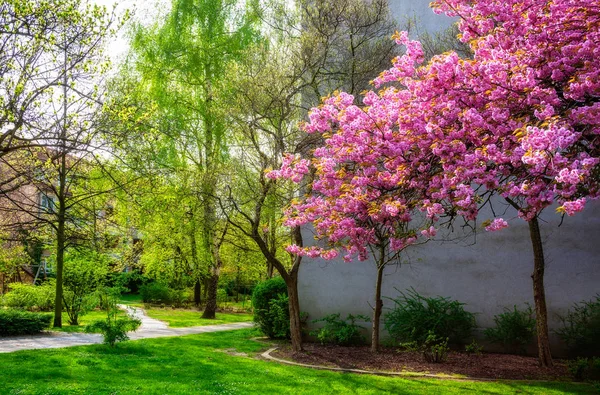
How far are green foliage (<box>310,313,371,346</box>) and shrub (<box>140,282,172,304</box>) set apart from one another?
17547 mm

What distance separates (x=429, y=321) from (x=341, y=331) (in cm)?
230

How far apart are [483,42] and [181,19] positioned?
17798 millimetres

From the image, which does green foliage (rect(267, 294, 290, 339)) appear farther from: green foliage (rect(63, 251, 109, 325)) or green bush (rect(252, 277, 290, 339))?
green foliage (rect(63, 251, 109, 325))

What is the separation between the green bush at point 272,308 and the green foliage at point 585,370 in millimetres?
6954

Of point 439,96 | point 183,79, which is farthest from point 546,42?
point 183,79

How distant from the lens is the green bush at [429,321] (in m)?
11.3

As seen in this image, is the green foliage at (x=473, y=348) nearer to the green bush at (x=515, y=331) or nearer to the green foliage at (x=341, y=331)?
the green bush at (x=515, y=331)

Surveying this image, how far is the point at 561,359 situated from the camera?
10.8 metres

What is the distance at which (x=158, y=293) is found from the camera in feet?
96.4

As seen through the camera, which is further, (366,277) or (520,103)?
(366,277)

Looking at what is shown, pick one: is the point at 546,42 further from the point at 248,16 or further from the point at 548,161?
the point at 248,16

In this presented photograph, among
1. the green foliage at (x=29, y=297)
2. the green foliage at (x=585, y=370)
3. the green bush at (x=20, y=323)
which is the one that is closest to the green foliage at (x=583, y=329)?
the green foliage at (x=585, y=370)

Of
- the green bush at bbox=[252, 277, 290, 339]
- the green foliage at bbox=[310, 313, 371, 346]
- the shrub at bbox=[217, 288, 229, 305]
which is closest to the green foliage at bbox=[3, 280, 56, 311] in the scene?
the green bush at bbox=[252, 277, 290, 339]

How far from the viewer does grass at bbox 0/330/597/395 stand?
25.4ft
